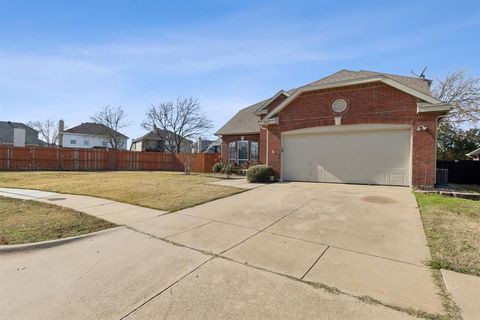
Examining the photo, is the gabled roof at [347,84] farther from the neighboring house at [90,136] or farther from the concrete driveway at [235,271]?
the neighboring house at [90,136]

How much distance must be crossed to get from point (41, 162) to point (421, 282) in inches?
1112

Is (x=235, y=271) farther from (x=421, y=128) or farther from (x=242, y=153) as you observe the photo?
(x=242, y=153)

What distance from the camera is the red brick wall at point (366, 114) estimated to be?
10016 mm

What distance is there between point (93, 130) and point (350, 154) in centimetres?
4768

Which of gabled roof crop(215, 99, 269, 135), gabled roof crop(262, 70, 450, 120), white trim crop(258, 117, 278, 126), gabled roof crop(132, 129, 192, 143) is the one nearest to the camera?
gabled roof crop(262, 70, 450, 120)

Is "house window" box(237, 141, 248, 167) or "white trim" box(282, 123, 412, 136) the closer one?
"white trim" box(282, 123, 412, 136)

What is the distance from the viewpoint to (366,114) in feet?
36.6

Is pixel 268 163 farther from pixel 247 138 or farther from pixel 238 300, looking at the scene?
pixel 238 300

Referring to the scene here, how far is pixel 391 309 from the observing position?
2.90 meters

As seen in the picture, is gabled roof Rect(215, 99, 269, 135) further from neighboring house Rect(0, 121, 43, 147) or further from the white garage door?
neighboring house Rect(0, 121, 43, 147)

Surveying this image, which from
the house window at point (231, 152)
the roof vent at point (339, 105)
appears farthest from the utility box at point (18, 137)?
the roof vent at point (339, 105)

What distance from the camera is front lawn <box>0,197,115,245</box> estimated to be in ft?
17.6

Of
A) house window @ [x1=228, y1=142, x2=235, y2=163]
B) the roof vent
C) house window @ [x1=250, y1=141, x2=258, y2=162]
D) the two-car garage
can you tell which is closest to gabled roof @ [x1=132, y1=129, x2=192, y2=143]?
house window @ [x1=228, y1=142, x2=235, y2=163]

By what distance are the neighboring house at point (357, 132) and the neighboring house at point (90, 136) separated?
38.7 m
